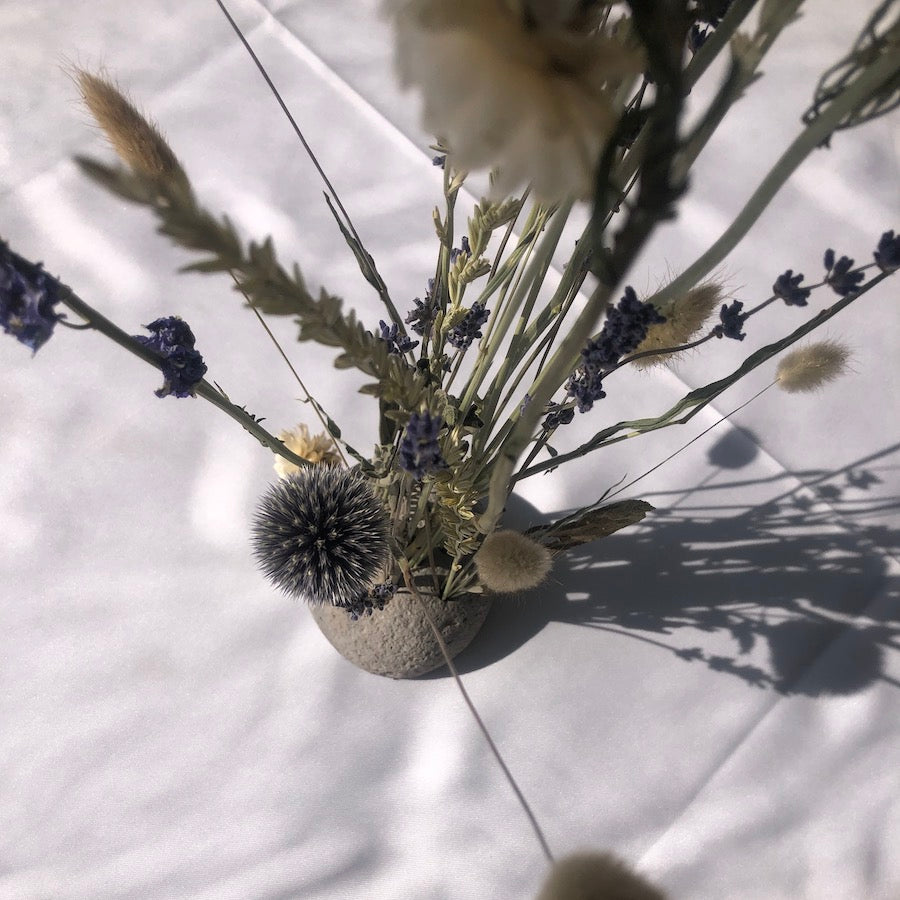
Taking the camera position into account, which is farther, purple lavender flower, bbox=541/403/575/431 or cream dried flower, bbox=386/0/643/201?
purple lavender flower, bbox=541/403/575/431

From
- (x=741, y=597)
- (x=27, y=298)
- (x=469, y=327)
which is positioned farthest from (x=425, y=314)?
(x=741, y=597)

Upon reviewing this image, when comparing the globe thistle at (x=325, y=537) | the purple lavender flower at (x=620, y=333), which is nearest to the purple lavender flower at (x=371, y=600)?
the globe thistle at (x=325, y=537)

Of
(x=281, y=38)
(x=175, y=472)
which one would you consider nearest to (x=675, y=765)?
(x=175, y=472)

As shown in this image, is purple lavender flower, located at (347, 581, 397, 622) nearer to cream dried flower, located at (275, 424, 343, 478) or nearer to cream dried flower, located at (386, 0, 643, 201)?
cream dried flower, located at (275, 424, 343, 478)

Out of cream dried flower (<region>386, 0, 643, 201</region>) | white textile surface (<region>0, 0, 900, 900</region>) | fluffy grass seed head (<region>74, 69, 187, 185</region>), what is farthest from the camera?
white textile surface (<region>0, 0, 900, 900</region>)

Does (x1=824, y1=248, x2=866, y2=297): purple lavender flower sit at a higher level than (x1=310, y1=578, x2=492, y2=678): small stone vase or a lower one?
higher

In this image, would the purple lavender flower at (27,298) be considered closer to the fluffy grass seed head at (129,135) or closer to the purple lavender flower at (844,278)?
the fluffy grass seed head at (129,135)

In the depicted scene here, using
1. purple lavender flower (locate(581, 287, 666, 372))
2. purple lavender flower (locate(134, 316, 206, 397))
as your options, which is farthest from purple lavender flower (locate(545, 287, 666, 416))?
purple lavender flower (locate(134, 316, 206, 397))
